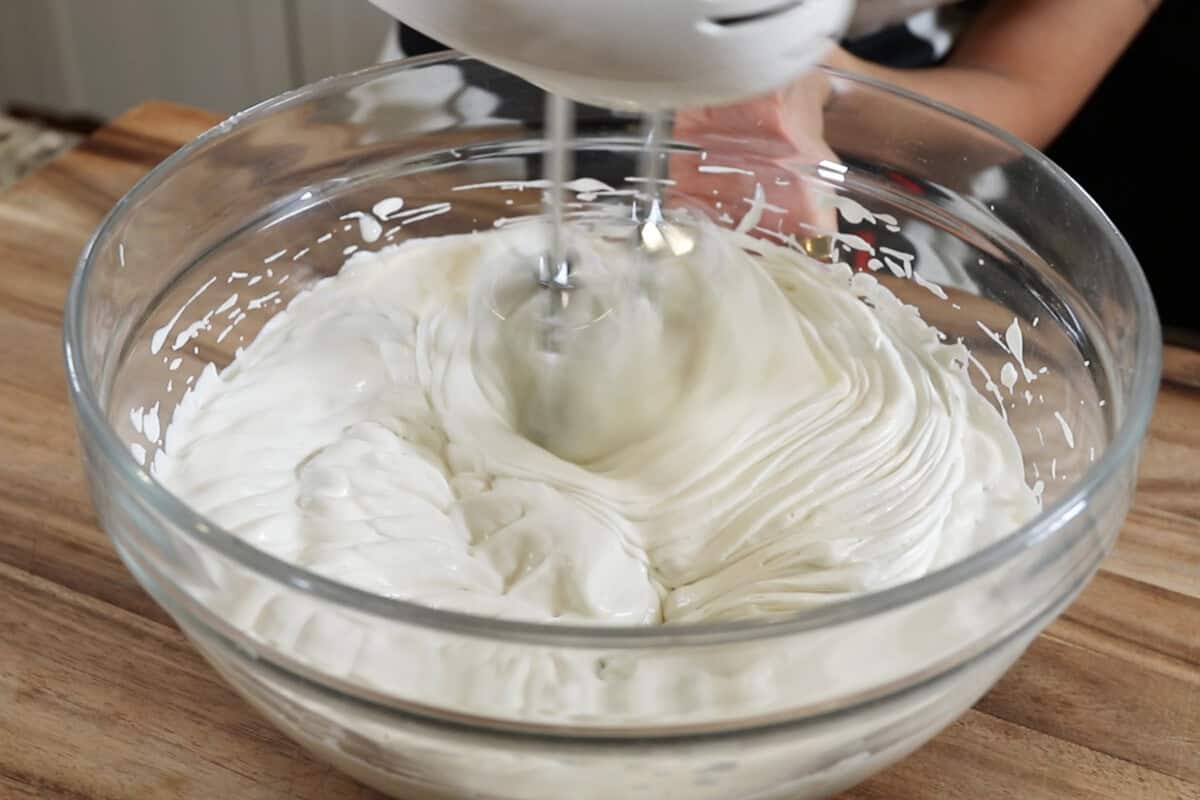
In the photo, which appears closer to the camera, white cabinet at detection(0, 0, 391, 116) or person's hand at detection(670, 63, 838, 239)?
person's hand at detection(670, 63, 838, 239)

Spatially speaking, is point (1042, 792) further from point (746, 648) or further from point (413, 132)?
point (413, 132)

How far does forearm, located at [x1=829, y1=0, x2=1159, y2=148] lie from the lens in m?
1.18

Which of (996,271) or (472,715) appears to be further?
(996,271)

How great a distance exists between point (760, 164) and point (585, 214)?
117mm

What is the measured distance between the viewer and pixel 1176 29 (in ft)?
4.10

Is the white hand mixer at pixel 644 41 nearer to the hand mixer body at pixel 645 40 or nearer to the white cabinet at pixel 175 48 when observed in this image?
the hand mixer body at pixel 645 40

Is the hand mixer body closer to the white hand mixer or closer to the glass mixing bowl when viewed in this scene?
the white hand mixer

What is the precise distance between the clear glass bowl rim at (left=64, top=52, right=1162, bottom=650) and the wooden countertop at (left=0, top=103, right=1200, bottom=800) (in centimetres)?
16

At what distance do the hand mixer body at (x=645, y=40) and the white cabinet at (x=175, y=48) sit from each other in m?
1.47

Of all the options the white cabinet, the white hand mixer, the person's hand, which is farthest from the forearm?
the white cabinet

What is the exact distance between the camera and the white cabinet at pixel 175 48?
197 centimetres

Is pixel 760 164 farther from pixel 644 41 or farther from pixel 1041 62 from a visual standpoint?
pixel 1041 62

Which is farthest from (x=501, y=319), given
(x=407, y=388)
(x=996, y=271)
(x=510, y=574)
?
(x=996, y=271)

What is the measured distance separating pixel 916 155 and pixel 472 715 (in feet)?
1.51
